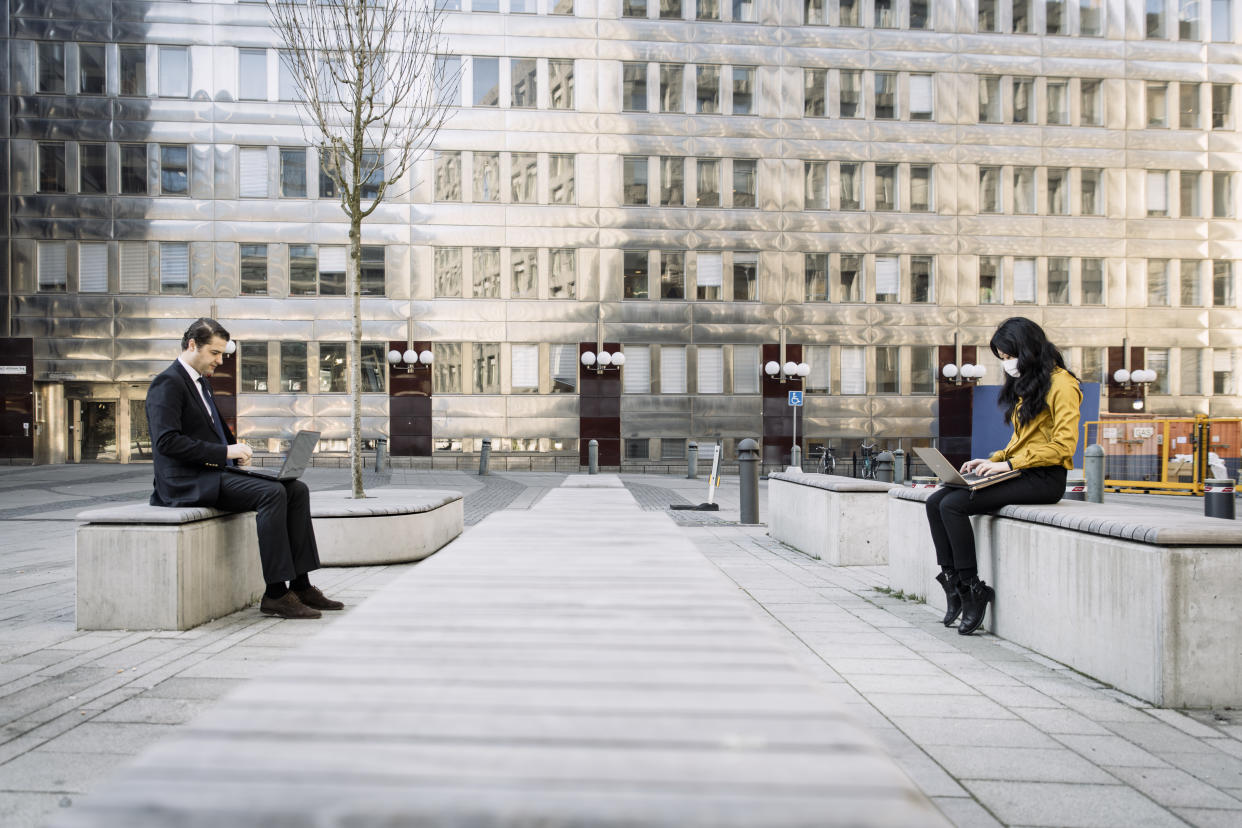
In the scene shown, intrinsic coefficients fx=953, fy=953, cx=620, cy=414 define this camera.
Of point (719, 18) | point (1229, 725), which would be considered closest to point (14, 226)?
point (719, 18)

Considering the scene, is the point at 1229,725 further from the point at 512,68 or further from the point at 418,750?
the point at 512,68

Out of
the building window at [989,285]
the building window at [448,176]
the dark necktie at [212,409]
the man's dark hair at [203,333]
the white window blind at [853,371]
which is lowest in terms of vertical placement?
the dark necktie at [212,409]

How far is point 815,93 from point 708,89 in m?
3.94

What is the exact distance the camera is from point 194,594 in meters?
5.68

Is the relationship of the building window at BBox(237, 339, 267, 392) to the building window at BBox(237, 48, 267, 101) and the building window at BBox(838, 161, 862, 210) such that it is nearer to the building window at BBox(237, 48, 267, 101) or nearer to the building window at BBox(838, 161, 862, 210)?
the building window at BBox(237, 48, 267, 101)

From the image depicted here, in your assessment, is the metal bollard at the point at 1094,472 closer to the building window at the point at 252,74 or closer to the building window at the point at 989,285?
the building window at the point at 989,285

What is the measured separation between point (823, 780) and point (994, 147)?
37.6 m

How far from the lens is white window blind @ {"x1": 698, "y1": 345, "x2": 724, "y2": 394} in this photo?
33.6 m

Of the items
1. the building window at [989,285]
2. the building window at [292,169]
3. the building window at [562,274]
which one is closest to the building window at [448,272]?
the building window at [562,274]

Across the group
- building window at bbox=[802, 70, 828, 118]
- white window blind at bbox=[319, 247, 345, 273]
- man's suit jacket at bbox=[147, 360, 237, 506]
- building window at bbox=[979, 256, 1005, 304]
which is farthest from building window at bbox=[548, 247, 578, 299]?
man's suit jacket at bbox=[147, 360, 237, 506]

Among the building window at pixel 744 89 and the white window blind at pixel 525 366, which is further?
the building window at pixel 744 89

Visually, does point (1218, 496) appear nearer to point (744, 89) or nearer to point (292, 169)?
point (744, 89)

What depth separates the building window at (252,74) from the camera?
31828 mm

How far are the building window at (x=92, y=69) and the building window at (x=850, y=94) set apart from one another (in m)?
25.3
